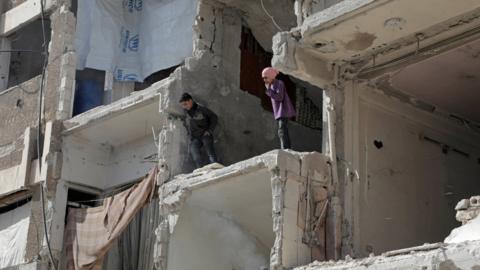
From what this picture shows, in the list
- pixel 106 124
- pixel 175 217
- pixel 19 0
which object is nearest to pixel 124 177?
pixel 106 124

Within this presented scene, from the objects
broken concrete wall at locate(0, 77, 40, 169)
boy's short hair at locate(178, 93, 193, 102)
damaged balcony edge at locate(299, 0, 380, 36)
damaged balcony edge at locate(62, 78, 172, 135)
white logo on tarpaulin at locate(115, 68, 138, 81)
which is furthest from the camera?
broken concrete wall at locate(0, 77, 40, 169)

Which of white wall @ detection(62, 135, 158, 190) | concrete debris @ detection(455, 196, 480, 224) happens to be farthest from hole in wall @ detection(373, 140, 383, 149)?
white wall @ detection(62, 135, 158, 190)

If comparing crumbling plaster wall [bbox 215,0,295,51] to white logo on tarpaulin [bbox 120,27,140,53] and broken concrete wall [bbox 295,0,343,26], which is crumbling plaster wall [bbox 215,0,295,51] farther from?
broken concrete wall [bbox 295,0,343,26]

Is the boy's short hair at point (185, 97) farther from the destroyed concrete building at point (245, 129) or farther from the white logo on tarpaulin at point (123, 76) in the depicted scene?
the white logo on tarpaulin at point (123, 76)

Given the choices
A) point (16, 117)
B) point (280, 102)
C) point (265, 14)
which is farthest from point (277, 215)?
point (16, 117)

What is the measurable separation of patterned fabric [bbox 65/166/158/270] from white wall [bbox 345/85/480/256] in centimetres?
338

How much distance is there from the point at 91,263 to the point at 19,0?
232 inches

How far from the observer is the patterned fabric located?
15352mm

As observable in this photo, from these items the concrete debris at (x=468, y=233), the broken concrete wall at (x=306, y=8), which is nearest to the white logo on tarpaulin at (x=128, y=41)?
the broken concrete wall at (x=306, y=8)

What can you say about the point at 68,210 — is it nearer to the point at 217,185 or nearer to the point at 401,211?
the point at 217,185

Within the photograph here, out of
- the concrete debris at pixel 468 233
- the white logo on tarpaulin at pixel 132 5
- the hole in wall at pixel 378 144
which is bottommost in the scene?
the concrete debris at pixel 468 233

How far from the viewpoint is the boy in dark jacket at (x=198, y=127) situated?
14.7 metres

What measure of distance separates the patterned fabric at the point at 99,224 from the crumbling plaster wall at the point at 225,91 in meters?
1.15

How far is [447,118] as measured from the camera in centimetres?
1460
